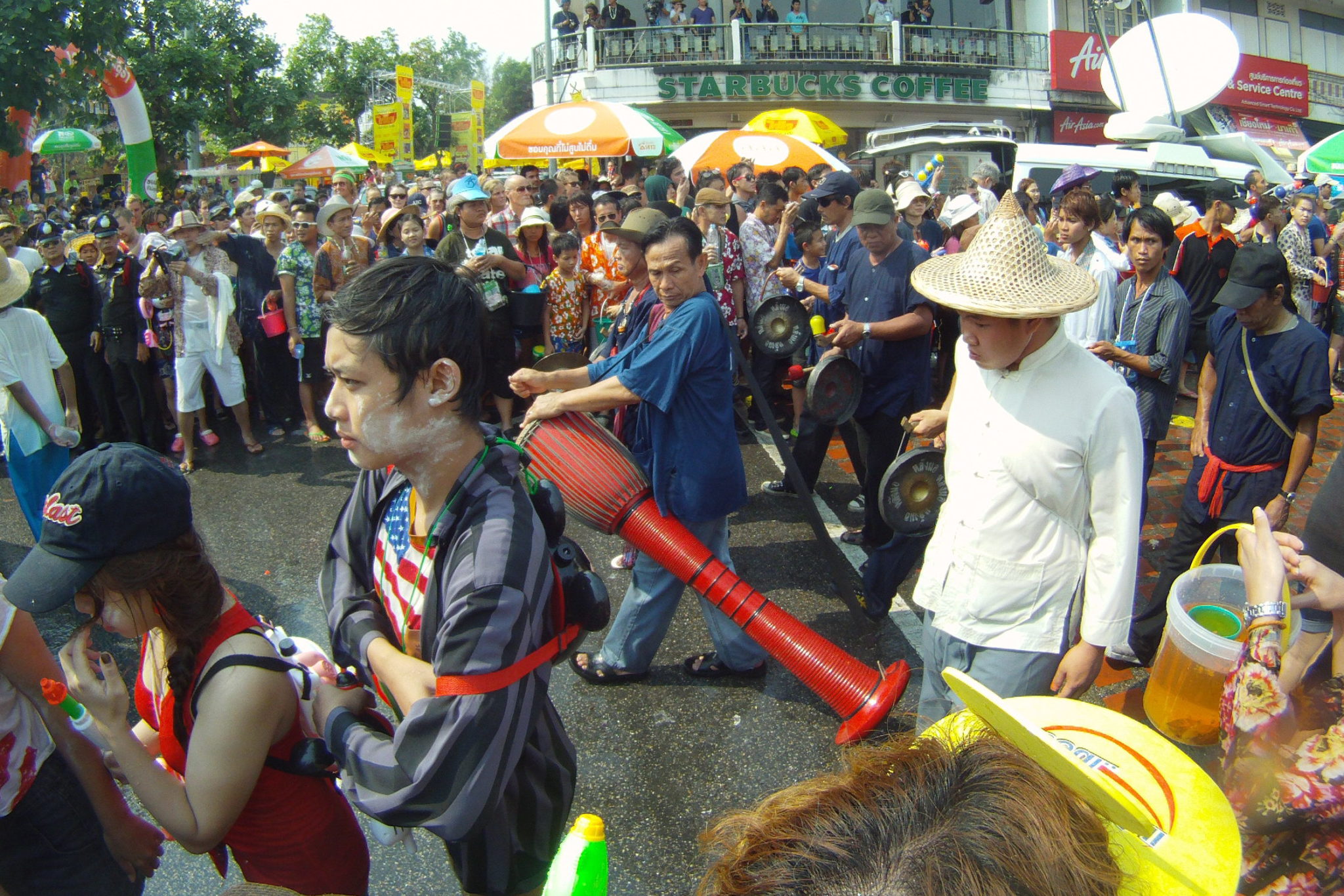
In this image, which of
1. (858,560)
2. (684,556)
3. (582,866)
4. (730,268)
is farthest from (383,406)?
(730,268)

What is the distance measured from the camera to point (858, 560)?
197 inches

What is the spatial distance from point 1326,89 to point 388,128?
34237 mm

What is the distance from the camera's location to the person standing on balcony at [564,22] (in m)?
28.5

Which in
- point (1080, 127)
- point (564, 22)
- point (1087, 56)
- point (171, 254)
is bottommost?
point (171, 254)

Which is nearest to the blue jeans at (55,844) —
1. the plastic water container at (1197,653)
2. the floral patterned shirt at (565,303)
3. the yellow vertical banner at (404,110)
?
the plastic water container at (1197,653)

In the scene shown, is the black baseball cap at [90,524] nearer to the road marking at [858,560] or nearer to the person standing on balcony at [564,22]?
the road marking at [858,560]

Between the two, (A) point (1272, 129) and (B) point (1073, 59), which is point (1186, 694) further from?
(A) point (1272, 129)

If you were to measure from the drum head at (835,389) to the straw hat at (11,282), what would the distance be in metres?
4.17

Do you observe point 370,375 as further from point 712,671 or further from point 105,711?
point 712,671

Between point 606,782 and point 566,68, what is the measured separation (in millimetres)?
29563

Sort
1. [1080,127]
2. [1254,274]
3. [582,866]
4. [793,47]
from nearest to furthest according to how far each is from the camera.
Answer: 1. [582,866]
2. [1254,274]
3. [793,47]
4. [1080,127]

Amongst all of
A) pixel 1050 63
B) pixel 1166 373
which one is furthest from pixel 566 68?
pixel 1166 373

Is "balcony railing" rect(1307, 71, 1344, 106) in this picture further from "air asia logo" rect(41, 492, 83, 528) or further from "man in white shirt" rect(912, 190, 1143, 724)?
"air asia logo" rect(41, 492, 83, 528)

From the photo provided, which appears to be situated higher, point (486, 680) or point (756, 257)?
point (756, 257)
